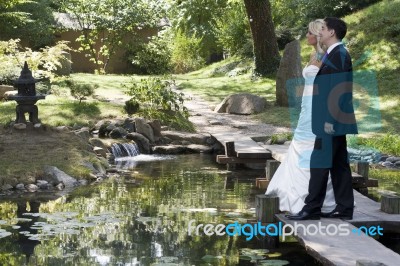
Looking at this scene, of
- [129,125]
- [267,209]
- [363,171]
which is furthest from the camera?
[129,125]

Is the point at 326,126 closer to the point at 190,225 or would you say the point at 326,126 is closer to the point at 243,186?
the point at 190,225

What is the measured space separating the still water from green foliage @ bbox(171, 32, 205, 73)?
23.8 metres

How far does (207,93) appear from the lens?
2420cm

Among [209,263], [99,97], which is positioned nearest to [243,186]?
[209,263]

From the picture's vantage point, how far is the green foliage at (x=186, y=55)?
119 feet

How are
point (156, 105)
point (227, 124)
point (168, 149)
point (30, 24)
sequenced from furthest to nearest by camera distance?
point (30, 24) < point (227, 124) < point (156, 105) < point (168, 149)

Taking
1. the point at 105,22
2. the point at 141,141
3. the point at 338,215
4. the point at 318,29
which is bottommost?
the point at 338,215

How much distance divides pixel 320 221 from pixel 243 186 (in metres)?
4.35

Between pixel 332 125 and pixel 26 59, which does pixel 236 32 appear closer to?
pixel 26 59

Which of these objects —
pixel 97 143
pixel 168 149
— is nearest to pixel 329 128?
pixel 97 143

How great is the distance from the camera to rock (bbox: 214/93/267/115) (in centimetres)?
2023

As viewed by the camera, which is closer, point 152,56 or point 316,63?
point 316,63

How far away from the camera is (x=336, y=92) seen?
288 inches

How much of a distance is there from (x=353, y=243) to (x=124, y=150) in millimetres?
8979
